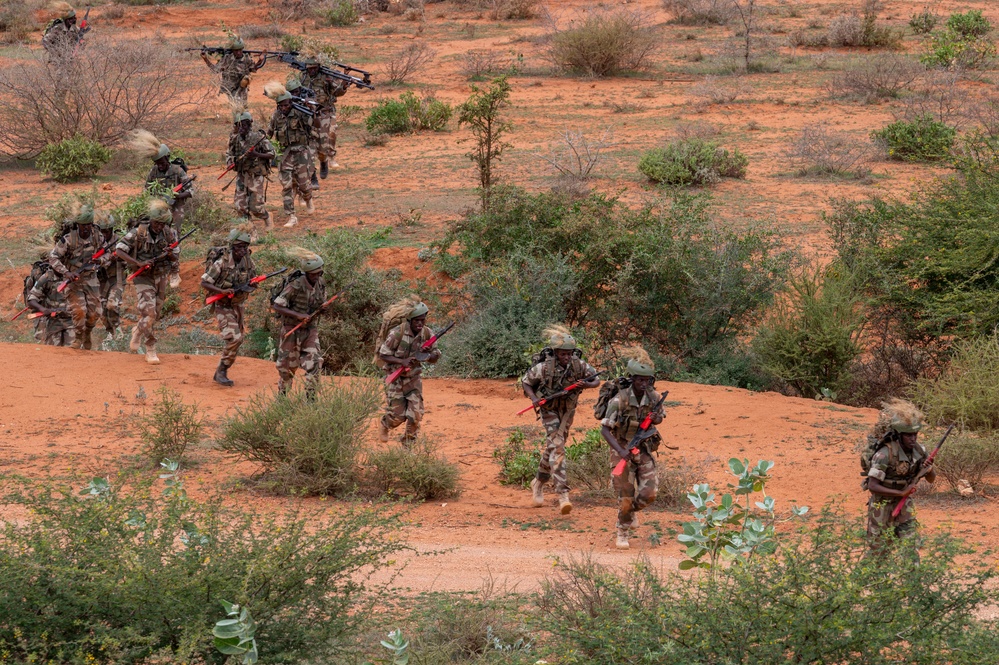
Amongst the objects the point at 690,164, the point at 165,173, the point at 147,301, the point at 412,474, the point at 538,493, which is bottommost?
the point at 538,493

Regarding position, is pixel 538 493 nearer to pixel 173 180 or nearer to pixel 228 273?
pixel 228 273

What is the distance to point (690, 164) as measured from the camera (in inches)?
754

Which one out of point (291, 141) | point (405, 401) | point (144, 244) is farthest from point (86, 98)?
point (405, 401)

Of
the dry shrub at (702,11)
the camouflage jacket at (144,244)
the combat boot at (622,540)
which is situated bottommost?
the combat boot at (622,540)

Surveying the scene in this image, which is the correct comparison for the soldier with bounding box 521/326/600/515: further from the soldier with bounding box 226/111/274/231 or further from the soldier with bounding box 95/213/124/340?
the soldier with bounding box 226/111/274/231

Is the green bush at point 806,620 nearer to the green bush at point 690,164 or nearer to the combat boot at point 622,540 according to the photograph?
the combat boot at point 622,540

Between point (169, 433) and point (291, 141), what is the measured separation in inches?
313

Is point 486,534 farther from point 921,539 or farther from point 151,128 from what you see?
point 151,128

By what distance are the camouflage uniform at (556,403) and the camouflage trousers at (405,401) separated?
150 centimetres

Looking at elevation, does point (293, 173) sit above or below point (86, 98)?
below

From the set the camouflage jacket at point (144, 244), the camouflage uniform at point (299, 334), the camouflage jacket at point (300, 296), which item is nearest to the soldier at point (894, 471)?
the camouflage uniform at point (299, 334)

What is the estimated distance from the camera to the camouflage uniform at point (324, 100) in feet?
62.8

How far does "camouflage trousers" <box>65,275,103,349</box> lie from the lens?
Answer: 13.6 meters

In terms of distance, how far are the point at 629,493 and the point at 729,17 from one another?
25.9m
